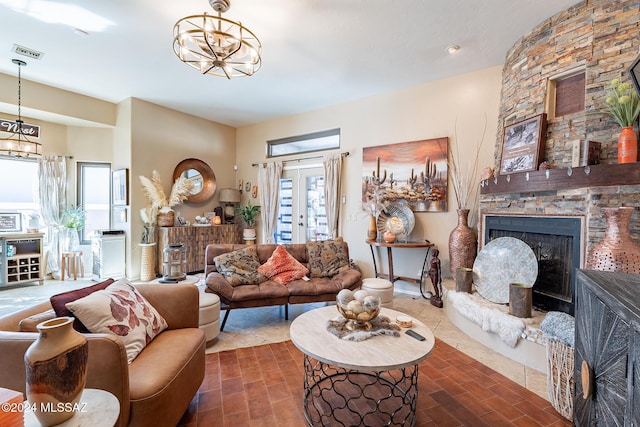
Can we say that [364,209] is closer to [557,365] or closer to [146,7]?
[557,365]

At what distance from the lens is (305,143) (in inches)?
221

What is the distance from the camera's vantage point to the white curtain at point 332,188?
16.4 ft

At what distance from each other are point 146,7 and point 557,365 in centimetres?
443

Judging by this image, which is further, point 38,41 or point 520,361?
point 38,41

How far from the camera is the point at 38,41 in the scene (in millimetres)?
3213

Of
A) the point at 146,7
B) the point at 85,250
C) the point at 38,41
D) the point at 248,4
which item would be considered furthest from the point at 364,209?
the point at 85,250

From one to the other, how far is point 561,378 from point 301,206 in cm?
450

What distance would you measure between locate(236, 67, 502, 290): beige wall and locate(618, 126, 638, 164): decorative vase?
5.25ft

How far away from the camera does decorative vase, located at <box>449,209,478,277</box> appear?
351cm

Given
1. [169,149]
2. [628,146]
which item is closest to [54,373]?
[628,146]

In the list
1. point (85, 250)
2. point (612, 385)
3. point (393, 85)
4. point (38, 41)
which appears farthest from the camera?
point (85, 250)

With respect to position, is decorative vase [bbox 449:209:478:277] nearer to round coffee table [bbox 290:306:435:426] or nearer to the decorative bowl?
round coffee table [bbox 290:306:435:426]

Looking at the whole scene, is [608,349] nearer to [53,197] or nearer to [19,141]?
[19,141]

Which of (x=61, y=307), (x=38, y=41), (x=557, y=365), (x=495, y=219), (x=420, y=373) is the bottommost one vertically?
(x=420, y=373)
